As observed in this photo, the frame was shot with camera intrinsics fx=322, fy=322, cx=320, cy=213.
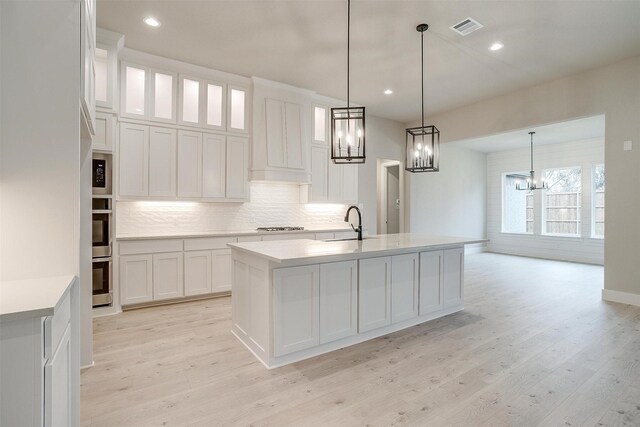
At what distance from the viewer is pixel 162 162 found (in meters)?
4.25

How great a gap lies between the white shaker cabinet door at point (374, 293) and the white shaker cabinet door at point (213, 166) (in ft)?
8.77

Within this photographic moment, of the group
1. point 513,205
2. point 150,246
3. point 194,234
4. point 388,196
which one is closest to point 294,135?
point 194,234

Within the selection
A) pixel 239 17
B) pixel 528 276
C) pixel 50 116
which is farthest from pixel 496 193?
pixel 50 116

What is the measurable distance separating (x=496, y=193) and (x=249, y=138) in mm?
7764

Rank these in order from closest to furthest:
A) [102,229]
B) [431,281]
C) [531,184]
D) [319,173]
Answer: [431,281], [102,229], [319,173], [531,184]

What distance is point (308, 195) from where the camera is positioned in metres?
5.67

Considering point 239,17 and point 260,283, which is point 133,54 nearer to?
point 239,17

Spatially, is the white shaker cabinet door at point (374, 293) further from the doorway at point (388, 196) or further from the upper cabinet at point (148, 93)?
the doorway at point (388, 196)

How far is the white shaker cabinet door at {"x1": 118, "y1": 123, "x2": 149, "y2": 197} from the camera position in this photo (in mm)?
3979

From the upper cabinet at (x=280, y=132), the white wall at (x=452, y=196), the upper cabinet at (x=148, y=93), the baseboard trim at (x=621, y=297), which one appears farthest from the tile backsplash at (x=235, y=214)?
the baseboard trim at (x=621, y=297)

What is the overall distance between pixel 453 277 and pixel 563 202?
6.50 m

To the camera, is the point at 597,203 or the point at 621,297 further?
the point at 597,203

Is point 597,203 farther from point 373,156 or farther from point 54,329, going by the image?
point 54,329

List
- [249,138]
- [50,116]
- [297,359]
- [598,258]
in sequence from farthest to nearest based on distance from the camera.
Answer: [598,258], [249,138], [297,359], [50,116]
